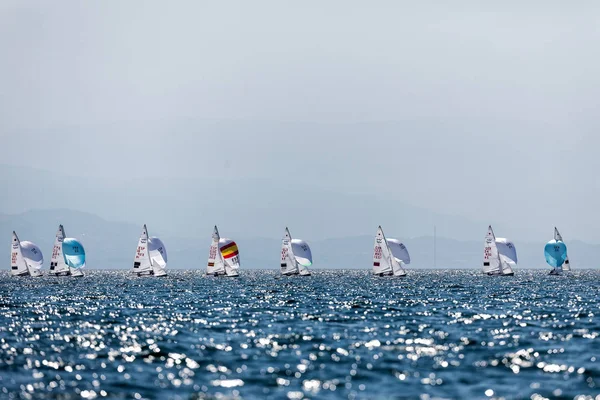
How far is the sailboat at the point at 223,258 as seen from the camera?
14138cm

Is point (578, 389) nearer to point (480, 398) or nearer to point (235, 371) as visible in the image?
point (480, 398)

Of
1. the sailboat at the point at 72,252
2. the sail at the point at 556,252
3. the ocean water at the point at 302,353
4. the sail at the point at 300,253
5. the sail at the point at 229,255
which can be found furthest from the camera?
the sail at the point at 556,252

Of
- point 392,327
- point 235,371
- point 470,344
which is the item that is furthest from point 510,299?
point 235,371

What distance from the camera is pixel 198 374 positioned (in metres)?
31.3

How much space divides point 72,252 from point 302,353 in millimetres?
112782

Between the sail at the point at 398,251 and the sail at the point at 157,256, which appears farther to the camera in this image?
the sail at the point at 157,256

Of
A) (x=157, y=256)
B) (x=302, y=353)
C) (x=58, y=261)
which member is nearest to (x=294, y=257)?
(x=157, y=256)

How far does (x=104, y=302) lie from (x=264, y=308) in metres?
16.5

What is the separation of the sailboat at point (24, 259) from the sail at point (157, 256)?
16888 millimetres

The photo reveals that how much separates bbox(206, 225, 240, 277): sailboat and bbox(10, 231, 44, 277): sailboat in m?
27.2

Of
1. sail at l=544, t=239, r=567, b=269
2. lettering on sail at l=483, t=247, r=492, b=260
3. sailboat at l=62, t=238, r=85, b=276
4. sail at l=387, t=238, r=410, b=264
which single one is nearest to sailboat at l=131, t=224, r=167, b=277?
sailboat at l=62, t=238, r=85, b=276

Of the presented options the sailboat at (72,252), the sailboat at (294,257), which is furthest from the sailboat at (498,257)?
the sailboat at (72,252)

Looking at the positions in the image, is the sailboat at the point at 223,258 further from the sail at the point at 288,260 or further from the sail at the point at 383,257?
the sail at the point at 383,257

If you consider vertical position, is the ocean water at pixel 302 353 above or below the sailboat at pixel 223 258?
below
